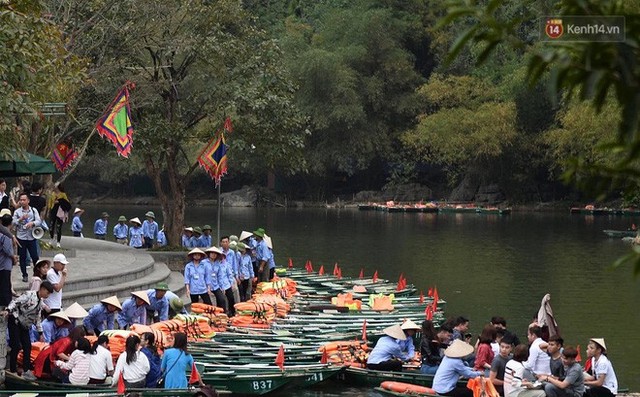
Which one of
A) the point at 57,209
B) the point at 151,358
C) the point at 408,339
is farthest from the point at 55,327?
the point at 57,209

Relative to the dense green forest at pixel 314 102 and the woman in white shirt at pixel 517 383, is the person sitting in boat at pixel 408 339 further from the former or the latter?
the dense green forest at pixel 314 102

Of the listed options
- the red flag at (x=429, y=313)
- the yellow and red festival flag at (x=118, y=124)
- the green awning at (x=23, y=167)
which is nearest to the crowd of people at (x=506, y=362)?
the red flag at (x=429, y=313)

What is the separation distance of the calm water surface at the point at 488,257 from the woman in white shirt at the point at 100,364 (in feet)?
10.8

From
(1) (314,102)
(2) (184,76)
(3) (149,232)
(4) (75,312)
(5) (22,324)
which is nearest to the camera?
(5) (22,324)

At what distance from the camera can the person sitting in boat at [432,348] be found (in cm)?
1580

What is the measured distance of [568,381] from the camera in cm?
1334

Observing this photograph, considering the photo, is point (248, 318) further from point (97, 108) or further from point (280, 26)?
point (280, 26)

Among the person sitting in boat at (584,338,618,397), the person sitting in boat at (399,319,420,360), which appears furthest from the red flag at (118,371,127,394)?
the person sitting in boat at (584,338,618,397)

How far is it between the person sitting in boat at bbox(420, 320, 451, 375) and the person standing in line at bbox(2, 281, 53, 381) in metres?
5.11

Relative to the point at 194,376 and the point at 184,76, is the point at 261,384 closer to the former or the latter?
the point at 194,376

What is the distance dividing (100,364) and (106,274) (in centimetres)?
656

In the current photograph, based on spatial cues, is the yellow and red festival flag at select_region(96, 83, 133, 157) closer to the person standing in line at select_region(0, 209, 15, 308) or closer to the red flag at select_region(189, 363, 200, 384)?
the person standing in line at select_region(0, 209, 15, 308)

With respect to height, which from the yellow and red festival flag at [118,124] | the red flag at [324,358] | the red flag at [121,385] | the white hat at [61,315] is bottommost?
the red flag at [324,358]

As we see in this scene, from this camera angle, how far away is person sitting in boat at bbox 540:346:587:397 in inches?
526
